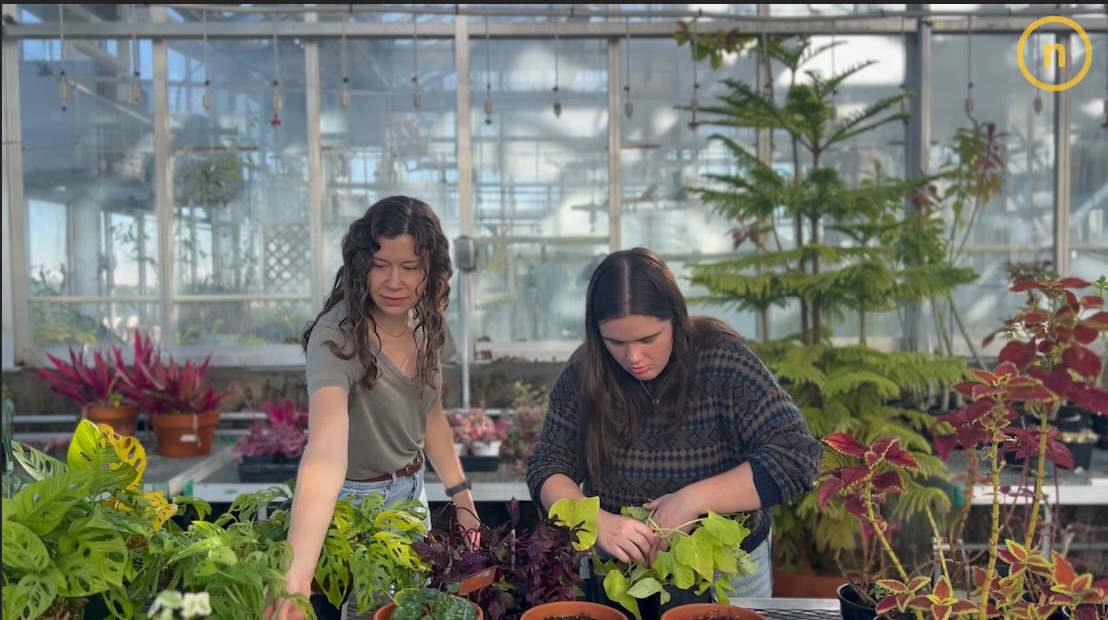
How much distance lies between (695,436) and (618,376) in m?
0.20

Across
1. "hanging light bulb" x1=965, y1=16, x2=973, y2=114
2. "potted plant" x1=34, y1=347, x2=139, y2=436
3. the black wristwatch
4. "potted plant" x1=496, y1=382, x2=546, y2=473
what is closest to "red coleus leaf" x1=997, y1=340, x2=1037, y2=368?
the black wristwatch

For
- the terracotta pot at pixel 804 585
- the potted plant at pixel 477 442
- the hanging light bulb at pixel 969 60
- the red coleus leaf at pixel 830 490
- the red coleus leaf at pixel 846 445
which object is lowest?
the terracotta pot at pixel 804 585

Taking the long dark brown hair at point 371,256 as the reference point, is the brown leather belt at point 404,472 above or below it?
below

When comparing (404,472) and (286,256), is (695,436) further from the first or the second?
(286,256)

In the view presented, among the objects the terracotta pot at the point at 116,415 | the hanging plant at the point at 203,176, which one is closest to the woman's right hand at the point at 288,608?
the terracotta pot at the point at 116,415

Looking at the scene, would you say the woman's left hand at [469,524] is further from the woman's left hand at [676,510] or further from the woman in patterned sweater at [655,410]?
the woman's left hand at [676,510]

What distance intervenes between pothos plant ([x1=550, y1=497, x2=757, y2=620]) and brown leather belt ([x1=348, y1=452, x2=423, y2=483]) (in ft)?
2.23

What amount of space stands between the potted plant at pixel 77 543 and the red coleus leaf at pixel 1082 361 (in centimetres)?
114

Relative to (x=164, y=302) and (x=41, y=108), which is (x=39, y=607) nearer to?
→ (x=164, y=302)

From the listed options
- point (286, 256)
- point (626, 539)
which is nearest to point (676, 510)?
point (626, 539)

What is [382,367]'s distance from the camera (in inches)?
69.9

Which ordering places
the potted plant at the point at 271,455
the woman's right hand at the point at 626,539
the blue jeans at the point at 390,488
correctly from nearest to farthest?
the woman's right hand at the point at 626,539 → the blue jeans at the point at 390,488 → the potted plant at the point at 271,455

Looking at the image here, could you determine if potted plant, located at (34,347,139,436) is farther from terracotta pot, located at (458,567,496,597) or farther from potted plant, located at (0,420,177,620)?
terracotta pot, located at (458,567,496,597)

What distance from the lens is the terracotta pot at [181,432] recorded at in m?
3.66
